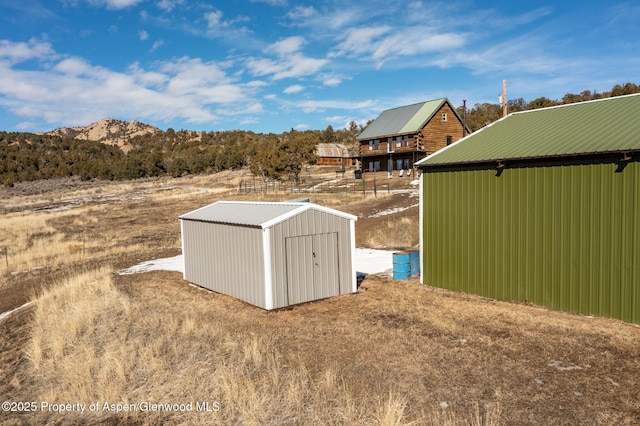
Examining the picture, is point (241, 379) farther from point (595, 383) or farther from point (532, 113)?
point (532, 113)

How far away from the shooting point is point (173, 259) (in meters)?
21.0

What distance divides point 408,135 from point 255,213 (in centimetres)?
3721

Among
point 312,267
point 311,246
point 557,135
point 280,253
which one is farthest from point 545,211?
point 280,253

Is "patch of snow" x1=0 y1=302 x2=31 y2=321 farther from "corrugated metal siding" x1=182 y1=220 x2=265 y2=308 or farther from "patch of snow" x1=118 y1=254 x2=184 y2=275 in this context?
"corrugated metal siding" x1=182 y1=220 x2=265 y2=308

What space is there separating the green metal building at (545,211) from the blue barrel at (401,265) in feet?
2.02

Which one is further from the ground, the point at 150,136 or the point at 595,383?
the point at 150,136

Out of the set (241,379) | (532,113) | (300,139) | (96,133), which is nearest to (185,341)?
(241,379)

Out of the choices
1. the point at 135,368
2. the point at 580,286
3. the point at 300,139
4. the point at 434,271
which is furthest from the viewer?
the point at 300,139

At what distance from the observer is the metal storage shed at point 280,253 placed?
12.5m

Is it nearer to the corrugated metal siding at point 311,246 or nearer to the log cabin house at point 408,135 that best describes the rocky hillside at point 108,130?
the log cabin house at point 408,135

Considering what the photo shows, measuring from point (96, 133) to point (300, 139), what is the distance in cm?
12884

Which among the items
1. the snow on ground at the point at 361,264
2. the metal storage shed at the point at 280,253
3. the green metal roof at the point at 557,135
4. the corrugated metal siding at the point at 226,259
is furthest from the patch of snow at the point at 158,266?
the green metal roof at the point at 557,135

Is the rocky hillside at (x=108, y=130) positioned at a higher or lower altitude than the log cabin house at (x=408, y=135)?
higher

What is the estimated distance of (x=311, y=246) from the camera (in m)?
13.3
